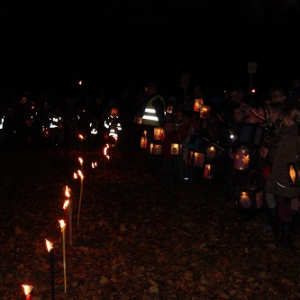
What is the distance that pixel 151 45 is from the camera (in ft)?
103

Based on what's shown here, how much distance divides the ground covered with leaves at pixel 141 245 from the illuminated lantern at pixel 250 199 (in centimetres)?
50

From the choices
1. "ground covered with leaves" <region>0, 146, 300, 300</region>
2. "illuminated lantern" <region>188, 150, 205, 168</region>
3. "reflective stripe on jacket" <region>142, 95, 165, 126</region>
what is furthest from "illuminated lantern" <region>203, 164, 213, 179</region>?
"reflective stripe on jacket" <region>142, 95, 165, 126</region>

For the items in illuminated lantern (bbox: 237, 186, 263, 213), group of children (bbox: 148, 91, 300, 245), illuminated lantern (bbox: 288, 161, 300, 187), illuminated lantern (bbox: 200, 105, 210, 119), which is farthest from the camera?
illuminated lantern (bbox: 200, 105, 210, 119)

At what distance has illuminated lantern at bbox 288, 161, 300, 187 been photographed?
644 centimetres

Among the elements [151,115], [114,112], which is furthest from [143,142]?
[114,112]

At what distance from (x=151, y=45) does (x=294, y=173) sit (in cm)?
2623

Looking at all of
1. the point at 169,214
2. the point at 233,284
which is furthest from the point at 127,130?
the point at 233,284

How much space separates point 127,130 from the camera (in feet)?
48.6

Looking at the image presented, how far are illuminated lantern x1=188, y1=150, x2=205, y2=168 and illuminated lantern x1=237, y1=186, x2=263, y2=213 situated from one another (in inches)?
76.6

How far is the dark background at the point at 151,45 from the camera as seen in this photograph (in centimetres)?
2733

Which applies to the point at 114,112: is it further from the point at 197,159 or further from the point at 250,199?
the point at 250,199

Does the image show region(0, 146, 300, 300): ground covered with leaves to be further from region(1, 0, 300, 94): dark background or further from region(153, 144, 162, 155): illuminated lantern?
region(1, 0, 300, 94): dark background

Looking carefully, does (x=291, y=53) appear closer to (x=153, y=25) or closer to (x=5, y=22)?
(x=153, y=25)

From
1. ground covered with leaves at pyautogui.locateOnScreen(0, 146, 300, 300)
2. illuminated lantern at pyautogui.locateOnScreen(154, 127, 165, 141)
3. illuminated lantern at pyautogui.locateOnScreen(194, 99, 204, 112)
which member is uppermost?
illuminated lantern at pyautogui.locateOnScreen(194, 99, 204, 112)
